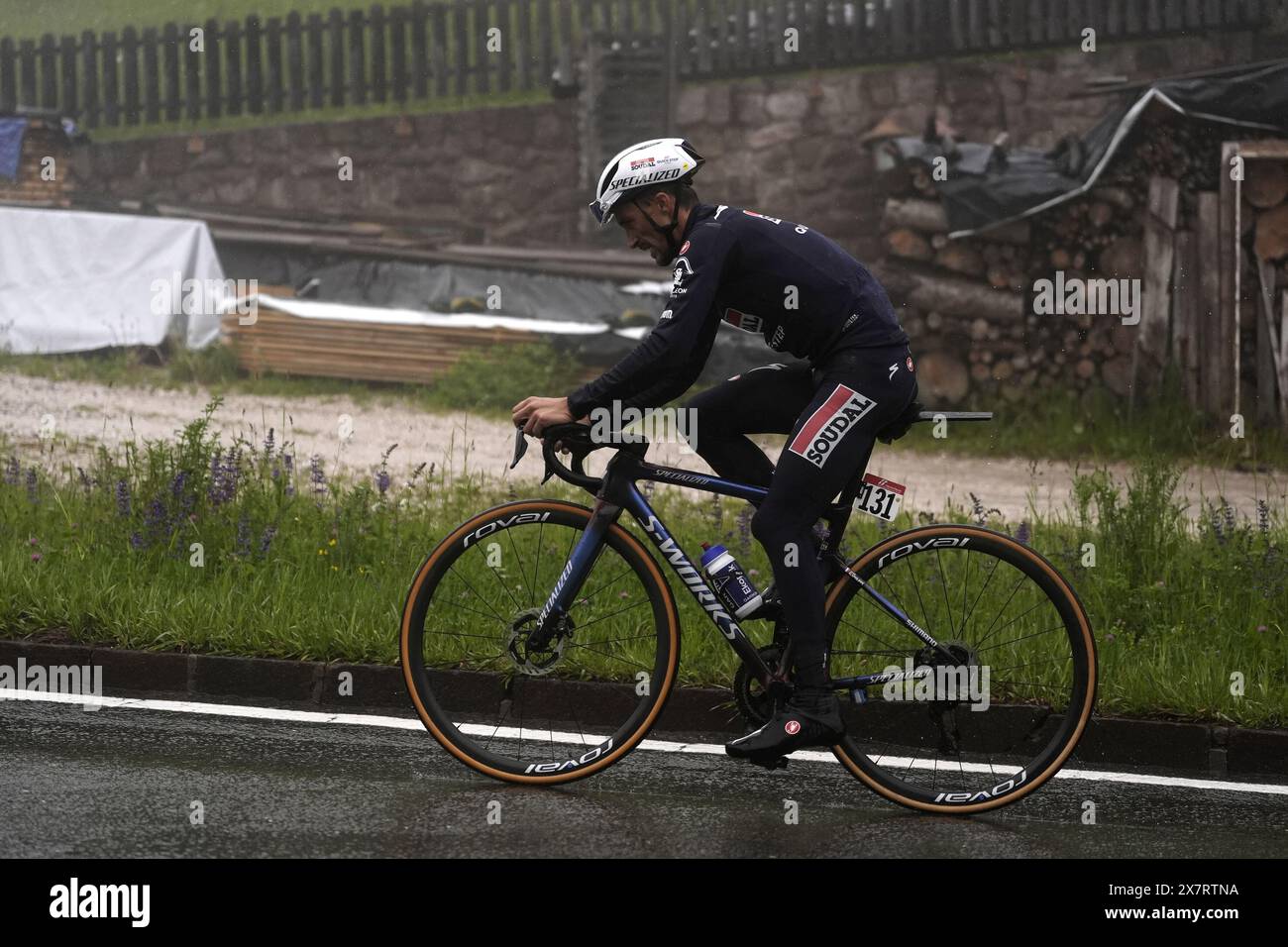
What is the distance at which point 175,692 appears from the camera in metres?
7.10

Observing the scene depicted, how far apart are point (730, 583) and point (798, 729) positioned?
0.53 metres

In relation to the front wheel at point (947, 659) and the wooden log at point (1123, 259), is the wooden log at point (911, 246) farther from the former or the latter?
the front wheel at point (947, 659)

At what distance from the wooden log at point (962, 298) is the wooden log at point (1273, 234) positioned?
6.78ft

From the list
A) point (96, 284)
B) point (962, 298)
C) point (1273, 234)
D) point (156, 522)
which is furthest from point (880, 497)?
point (96, 284)

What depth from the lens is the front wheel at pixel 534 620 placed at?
5656mm

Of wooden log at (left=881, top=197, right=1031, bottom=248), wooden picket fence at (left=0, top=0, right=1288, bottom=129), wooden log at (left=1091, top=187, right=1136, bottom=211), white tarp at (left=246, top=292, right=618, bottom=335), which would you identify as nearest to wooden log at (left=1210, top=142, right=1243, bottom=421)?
wooden log at (left=1091, top=187, right=1136, bottom=211)

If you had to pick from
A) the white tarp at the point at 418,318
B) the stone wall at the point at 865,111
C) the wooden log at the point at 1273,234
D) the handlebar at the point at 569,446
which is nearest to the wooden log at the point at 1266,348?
the wooden log at the point at 1273,234

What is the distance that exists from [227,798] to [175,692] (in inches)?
67.4

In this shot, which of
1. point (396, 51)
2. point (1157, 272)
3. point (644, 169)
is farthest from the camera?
point (396, 51)

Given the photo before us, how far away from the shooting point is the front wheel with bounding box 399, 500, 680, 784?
566cm

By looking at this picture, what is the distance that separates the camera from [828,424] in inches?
212

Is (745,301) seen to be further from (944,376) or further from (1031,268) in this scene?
(1031,268)
